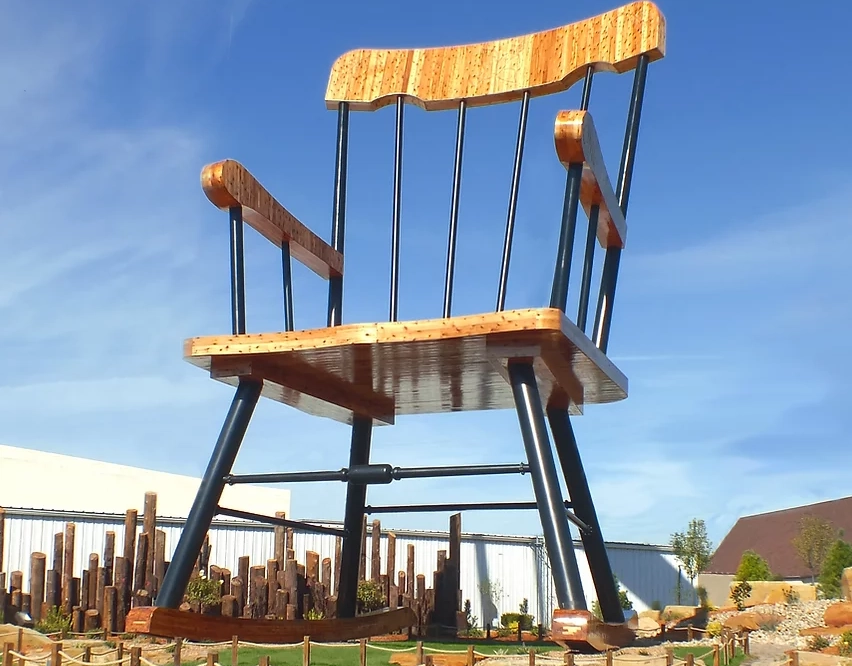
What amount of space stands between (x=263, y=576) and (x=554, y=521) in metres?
8.24

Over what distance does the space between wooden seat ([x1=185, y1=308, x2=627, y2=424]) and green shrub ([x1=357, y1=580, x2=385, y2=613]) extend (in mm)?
6301

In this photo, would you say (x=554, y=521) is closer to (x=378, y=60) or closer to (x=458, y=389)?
(x=458, y=389)

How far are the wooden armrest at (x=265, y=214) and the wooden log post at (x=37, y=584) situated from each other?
7033 millimetres

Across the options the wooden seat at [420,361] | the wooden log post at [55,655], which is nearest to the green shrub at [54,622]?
the wooden log post at [55,655]

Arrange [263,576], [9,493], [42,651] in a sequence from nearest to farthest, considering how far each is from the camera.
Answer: [42,651] → [263,576] → [9,493]

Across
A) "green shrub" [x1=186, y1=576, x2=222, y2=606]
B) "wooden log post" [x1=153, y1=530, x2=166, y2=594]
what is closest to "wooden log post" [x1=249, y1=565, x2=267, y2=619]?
"green shrub" [x1=186, y1=576, x2=222, y2=606]

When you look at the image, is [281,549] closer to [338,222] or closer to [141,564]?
[141,564]

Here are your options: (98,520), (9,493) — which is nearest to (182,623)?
(98,520)

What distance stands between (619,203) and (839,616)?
285 inches

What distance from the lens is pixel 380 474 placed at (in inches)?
240

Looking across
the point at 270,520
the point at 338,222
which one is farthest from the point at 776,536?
the point at 270,520

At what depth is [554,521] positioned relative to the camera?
202 inches

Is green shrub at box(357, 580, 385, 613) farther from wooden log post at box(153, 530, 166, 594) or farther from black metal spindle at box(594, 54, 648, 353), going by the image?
black metal spindle at box(594, 54, 648, 353)

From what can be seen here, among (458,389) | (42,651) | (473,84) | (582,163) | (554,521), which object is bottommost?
(42,651)
